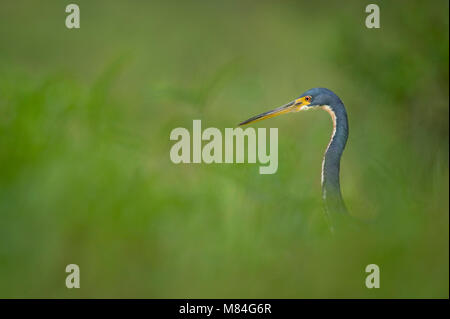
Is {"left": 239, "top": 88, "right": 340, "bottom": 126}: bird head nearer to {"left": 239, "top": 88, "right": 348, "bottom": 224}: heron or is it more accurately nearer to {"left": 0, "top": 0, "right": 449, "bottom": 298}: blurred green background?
{"left": 239, "top": 88, "right": 348, "bottom": 224}: heron

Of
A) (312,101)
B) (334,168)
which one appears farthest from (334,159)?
(312,101)

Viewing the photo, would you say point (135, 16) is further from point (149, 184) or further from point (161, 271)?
point (161, 271)

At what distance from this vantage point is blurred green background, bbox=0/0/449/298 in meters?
1.81

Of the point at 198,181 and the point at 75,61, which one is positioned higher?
the point at 75,61

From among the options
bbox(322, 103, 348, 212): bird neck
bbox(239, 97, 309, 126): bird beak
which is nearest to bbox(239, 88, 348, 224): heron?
bbox(322, 103, 348, 212): bird neck

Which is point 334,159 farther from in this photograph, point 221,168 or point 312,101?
point 221,168

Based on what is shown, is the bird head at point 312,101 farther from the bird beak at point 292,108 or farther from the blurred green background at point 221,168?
the blurred green background at point 221,168

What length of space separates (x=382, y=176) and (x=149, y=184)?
3.50ft

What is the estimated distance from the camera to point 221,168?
2.61m

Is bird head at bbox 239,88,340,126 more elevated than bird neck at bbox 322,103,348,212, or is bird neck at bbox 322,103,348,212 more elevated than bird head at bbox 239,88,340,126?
bird head at bbox 239,88,340,126

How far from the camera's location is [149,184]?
2.41m
